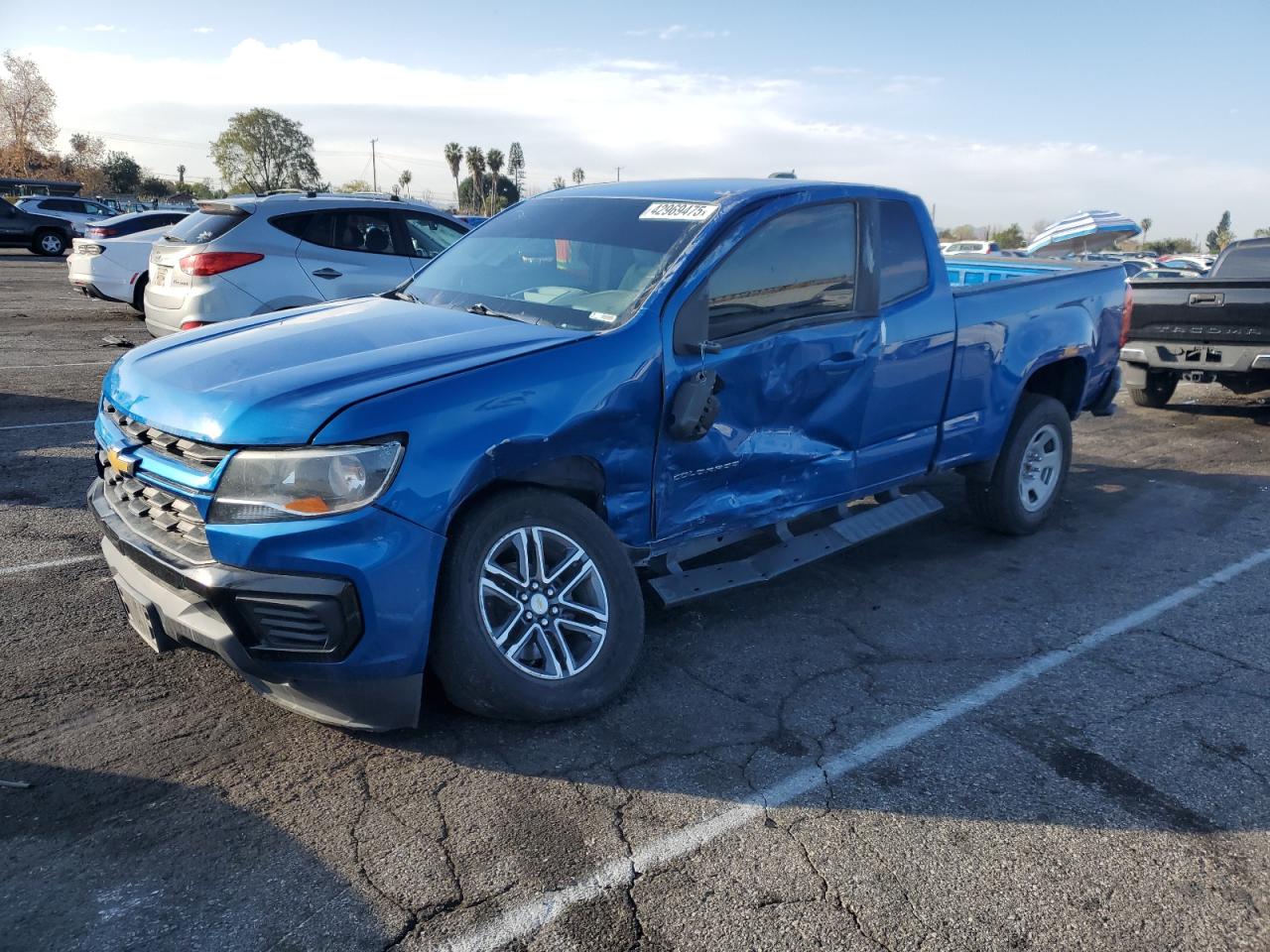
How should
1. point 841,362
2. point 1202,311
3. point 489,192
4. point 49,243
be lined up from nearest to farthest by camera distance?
point 841,362, point 1202,311, point 49,243, point 489,192

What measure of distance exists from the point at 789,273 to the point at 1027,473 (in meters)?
2.44

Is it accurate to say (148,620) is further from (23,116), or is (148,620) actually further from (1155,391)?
(23,116)

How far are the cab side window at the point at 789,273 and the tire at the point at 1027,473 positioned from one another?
1.74m

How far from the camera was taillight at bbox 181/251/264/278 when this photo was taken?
855cm

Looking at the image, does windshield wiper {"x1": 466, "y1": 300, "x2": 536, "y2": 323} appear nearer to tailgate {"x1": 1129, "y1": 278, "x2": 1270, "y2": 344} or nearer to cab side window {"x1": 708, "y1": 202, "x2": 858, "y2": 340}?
cab side window {"x1": 708, "y1": 202, "x2": 858, "y2": 340}

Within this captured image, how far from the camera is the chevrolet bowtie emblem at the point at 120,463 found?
3432 mm

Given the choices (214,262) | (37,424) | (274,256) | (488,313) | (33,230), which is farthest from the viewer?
(33,230)

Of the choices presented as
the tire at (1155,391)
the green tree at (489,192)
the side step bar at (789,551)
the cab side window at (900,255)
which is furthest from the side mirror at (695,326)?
the green tree at (489,192)

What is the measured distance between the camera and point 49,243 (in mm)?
29844

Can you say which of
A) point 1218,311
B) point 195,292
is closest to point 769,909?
point 195,292

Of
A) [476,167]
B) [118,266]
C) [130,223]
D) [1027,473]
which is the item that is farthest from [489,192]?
[1027,473]

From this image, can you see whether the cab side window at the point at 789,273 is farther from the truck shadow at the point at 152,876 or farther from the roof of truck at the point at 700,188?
the truck shadow at the point at 152,876

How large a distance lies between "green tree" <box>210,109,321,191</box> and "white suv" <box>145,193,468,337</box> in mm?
98759

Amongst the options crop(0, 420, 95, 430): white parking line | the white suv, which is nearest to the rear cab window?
the white suv
